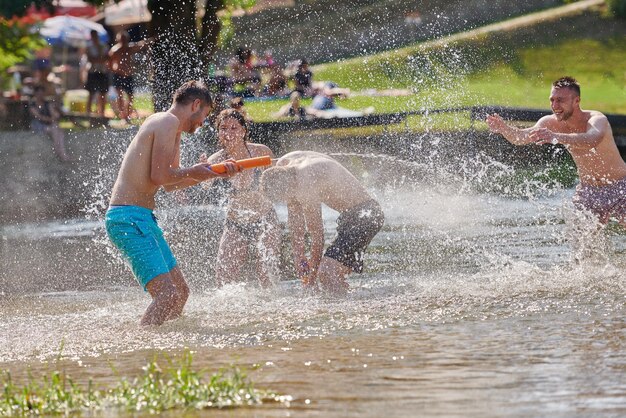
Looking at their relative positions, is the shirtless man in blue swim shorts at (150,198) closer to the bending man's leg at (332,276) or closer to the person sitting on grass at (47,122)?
the bending man's leg at (332,276)

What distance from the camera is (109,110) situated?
2961 centimetres

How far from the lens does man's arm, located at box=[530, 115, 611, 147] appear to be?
31.2 ft

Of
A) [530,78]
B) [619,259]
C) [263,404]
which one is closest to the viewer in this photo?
[263,404]

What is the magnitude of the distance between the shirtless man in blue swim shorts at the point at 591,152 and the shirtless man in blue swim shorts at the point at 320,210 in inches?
53.5

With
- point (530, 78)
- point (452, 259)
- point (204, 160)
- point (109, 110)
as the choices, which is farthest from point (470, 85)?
point (204, 160)

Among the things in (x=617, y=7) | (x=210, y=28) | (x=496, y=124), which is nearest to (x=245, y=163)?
(x=496, y=124)

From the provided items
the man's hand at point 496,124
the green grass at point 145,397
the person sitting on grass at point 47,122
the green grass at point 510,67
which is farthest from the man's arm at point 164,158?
the green grass at point 510,67

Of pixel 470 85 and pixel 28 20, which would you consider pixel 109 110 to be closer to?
pixel 28 20

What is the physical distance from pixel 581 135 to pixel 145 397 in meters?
5.26

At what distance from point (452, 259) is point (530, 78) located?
26157 mm

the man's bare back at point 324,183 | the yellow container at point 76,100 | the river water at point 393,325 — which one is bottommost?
the yellow container at point 76,100

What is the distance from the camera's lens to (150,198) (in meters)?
8.23

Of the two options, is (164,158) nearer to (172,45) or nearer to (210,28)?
(172,45)

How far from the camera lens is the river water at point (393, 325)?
5922 mm
